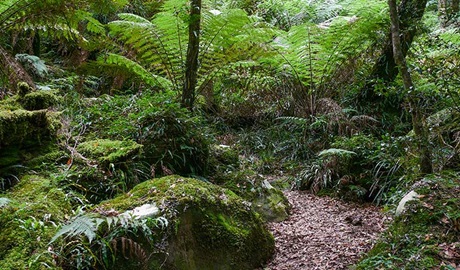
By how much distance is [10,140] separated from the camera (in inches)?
110

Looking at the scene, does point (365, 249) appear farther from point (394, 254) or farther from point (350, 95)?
point (350, 95)

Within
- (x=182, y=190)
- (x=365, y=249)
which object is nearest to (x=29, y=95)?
(x=182, y=190)

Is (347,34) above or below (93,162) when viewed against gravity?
above

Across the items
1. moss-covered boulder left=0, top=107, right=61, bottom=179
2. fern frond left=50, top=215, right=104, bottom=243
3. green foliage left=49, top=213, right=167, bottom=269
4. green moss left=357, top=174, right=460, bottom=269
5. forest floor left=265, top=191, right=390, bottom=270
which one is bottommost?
forest floor left=265, top=191, right=390, bottom=270

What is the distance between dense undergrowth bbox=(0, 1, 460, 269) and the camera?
2074 millimetres

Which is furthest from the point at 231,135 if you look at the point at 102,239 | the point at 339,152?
→ the point at 102,239

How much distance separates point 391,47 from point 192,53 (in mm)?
2906

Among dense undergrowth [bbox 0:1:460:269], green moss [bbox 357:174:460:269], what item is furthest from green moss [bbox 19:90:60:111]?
green moss [bbox 357:174:460:269]

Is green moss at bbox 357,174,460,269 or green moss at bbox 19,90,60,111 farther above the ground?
green moss at bbox 19,90,60,111

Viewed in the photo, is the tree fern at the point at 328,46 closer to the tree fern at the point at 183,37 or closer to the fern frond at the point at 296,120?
the fern frond at the point at 296,120

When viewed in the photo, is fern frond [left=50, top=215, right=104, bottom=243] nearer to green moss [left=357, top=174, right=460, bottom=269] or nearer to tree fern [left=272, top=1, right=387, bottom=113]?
green moss [left=357, top=174, right=460, bottom=269]

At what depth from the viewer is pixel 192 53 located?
3.84 meters

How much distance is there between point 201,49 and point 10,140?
2680 millimetres

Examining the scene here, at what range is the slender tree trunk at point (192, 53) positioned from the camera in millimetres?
3738
